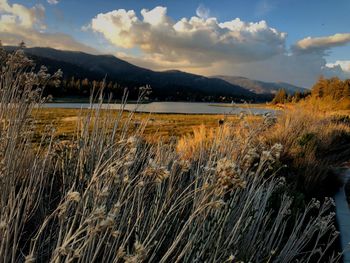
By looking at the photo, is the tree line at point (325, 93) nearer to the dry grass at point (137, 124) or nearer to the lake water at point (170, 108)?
the lake water at point (170, 108)

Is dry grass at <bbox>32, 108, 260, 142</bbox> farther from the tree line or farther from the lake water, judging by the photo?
the tree line

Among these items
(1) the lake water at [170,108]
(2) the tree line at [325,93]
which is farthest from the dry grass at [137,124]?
(2) the tree line at [325,93]

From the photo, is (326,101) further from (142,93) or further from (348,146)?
(142,93)

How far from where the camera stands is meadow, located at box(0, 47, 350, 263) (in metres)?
1.42

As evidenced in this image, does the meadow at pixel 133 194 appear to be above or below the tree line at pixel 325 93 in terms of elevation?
below

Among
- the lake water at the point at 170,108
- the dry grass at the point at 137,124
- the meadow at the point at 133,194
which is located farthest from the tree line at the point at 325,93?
the meadow at the point at 133,194

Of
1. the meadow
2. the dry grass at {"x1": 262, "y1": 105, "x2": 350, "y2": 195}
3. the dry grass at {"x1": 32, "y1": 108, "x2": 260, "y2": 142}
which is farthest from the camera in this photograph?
the dry grass at {"x1": 262, "y1": 105, "x2": 350, "y2": 195}

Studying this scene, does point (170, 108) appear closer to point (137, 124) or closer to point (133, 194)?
point (137, 124)

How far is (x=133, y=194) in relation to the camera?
2.32 m

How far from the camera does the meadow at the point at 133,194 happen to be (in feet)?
4.66

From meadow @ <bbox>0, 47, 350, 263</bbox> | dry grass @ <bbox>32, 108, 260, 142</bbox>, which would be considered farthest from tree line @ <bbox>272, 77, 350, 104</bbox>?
meadow @ <bbox>0, 47, 350, 263</bbox>

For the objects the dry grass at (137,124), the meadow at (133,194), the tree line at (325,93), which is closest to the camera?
the meadow at (133,194)

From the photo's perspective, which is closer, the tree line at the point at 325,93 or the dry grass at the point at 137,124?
the dry grass at the point at 137,124

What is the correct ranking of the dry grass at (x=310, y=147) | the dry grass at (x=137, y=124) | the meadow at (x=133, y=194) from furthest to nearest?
the dry grass at (x=310, y=147)
the dry grass at (x=137, y=124)
the meadow at (x=133, y=194)
